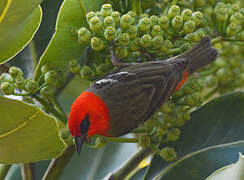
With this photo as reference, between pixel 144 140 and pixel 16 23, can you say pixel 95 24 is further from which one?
pixel 144 140

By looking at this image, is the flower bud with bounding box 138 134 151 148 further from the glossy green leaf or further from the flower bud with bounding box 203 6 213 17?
the flower bud with bounding box 203 6 213 17

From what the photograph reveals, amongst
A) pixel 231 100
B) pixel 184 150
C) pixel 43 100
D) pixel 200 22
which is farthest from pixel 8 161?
pixel 231 100

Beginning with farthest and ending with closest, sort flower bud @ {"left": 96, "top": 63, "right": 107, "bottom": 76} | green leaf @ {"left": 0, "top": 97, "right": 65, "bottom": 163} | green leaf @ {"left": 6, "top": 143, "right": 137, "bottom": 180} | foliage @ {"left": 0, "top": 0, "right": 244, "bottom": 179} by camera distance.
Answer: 1. green leaf @ {"left": 6, "top": 143, "right": 137, "bottom": 180}
2. flower bud @ {"left": 96, "top": 63, "right": 107, "bottom": 76}
3. foliage @ {"left": 0, "top": 0, "right": 244, "bottom": 179}
4. green leaf @ {"left": 0, "top": 97, "right": 65, "bottom": 163}

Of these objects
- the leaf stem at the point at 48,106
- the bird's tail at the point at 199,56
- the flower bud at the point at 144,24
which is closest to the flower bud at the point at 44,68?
the leaf stem at the point at 48,106

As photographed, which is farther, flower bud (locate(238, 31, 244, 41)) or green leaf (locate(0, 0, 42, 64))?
flower bud (locate(238, 31, 244, 41))

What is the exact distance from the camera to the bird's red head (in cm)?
186

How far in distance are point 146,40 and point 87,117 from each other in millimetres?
637

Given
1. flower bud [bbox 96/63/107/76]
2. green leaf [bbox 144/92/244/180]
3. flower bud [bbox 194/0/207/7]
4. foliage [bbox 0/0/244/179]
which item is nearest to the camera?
foliage [bbox 0/0/244/179]

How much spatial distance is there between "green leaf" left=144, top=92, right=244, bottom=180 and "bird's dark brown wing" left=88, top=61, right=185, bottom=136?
0.69 feet

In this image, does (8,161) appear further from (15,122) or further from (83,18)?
(83,18)

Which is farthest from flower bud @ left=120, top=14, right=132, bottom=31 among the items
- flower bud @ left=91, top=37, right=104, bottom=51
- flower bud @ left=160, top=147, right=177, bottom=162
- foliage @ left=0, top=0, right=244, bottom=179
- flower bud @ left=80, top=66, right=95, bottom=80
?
flower bud @ left=160, top=147, right=177, bottom=162

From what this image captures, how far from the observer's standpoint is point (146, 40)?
1.64 meters

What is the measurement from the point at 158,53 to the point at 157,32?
0.13 m

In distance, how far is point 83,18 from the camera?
5.79 ft
